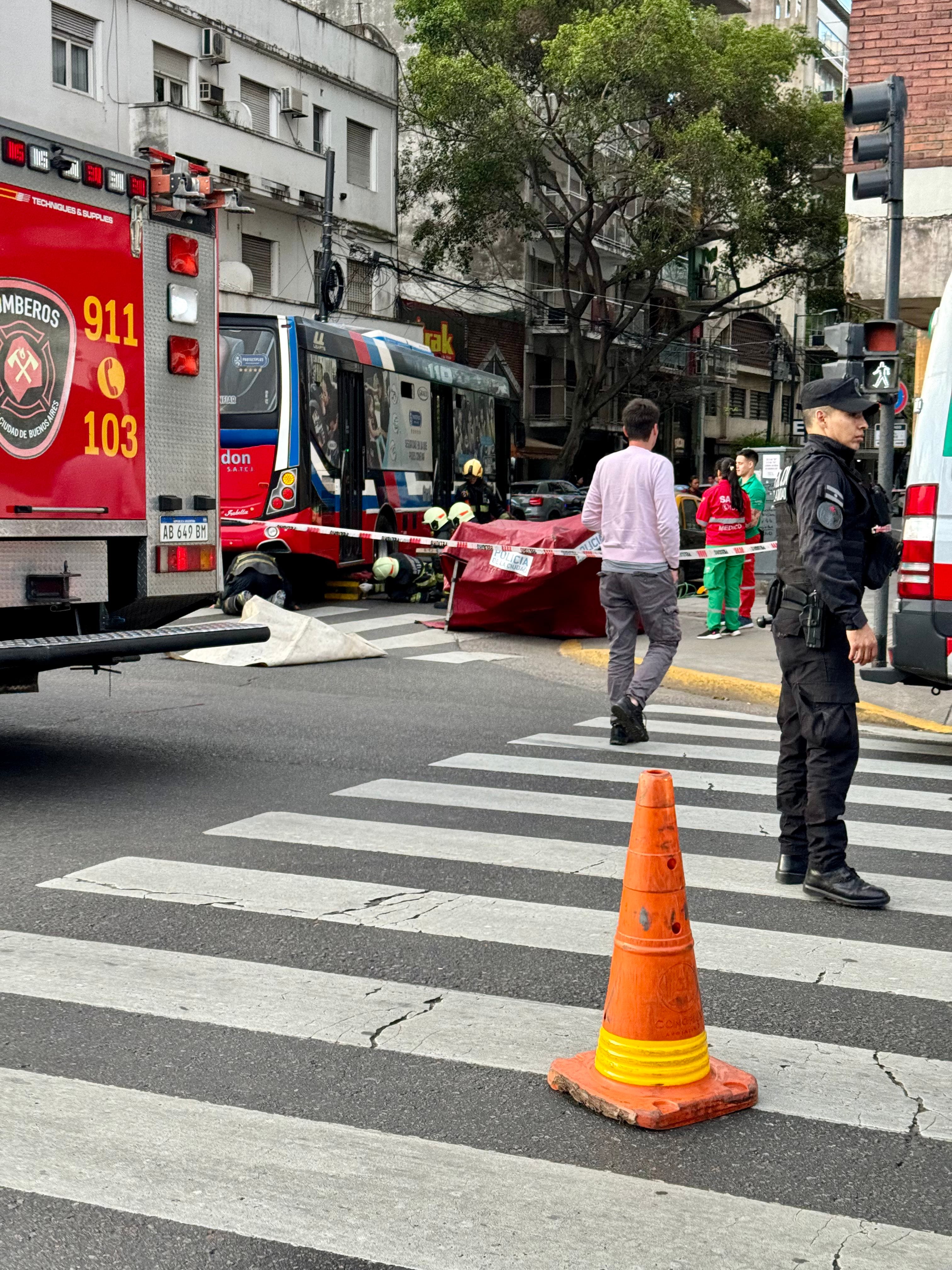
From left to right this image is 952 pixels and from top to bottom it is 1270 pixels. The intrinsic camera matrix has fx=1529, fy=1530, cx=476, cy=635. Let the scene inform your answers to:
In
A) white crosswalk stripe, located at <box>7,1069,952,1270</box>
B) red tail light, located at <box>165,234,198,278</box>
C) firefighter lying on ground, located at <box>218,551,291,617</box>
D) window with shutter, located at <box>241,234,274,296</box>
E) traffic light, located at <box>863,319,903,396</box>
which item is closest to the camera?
white crosswalk stripe, located at <box>7,1069,952,1270</box>

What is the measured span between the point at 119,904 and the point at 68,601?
239 cm

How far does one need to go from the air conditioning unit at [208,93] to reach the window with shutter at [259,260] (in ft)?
9.16

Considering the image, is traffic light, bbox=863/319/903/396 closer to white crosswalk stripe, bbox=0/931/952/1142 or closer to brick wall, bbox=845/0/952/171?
brick wall, bbox=845/0/952/171

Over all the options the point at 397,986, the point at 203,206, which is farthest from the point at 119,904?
the point at 203,206

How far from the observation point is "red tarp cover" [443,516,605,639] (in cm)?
1409

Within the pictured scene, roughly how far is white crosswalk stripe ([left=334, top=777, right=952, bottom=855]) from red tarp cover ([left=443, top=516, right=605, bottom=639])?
6677 mm

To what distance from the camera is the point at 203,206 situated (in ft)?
25.9

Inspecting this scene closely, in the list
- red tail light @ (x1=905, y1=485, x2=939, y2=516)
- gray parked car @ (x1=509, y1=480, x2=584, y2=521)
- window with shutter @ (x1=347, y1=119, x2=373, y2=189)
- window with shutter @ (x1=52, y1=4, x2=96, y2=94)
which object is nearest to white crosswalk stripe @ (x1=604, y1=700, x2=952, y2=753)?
red tail light @ (x1=905, y1=485, x2=939, y2=516)

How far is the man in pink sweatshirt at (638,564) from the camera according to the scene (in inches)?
346

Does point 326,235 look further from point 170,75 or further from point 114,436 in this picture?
point 114,436

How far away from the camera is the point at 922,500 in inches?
326

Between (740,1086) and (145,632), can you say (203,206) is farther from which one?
(740,1086)

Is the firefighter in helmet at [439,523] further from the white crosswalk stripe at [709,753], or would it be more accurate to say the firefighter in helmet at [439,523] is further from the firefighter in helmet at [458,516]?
the white crosswalk stripe at [709,753]

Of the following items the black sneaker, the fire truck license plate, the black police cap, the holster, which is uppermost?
the black police cap
